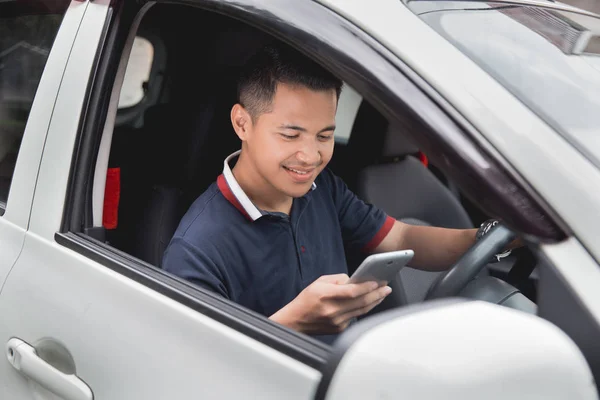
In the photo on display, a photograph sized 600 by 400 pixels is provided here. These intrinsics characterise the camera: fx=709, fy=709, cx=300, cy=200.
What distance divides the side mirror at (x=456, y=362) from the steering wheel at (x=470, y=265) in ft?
2.39

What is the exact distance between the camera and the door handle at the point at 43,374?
51.6 inches

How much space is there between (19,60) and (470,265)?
119cm

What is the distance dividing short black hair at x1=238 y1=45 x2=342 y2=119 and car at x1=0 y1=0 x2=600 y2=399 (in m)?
0.28

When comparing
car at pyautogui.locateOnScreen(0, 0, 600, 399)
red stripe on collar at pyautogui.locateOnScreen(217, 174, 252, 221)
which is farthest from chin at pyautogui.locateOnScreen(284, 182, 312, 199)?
car at pyautogui.locateOnScreen(0, 0, 600, 399)

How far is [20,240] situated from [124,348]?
42 cm

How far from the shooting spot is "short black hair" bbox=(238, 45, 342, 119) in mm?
1619

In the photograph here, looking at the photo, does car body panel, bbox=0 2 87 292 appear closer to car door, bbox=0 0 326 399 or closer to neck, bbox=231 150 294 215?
car door, bbox=0 0 326 399

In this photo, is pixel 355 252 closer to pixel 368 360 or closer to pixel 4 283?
pixel 4 283

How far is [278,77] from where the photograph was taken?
164 centimetres

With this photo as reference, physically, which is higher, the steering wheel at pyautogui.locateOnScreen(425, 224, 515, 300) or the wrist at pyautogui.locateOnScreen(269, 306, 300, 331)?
the steering wheel at pyautogui.locateOnScreen(425, 224, 515, 300)

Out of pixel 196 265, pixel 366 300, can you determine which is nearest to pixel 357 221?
pixel 196 265

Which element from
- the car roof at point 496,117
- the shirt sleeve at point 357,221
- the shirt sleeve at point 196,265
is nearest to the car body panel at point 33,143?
the shirt sleeve at point 196,265

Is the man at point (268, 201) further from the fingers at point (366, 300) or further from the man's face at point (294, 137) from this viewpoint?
the fingers at point (366, 300)

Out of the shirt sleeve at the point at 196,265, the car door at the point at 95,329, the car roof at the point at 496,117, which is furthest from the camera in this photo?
the shirt sleeve at the point at 196,265
